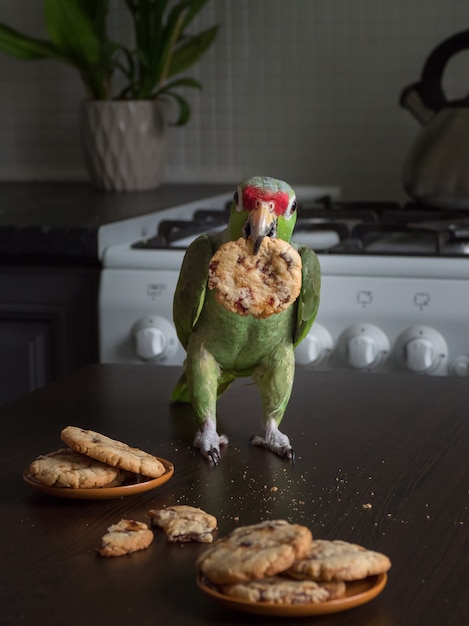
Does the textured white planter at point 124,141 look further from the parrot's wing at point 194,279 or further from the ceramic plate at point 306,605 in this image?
the ceramic plate at point 306,605

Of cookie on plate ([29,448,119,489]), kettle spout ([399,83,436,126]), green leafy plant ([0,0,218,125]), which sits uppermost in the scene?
green leafy plant ([0,0,218,125])

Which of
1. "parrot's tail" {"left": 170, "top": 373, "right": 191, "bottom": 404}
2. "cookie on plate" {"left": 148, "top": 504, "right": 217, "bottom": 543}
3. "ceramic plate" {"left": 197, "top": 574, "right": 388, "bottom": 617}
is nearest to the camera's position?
"ceramic plate" {"left": 197, "top": 574, "right": 388, "bottom": 617}

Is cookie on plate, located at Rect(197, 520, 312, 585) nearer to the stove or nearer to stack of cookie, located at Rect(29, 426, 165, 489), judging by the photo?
stack of cookie, located at Rect(29, 426, 165, 489)

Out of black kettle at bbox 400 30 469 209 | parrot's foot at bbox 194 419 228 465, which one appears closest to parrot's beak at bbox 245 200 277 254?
parrot's foot at bbox 194 419 228 465

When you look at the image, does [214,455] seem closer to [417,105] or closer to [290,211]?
[290,211]

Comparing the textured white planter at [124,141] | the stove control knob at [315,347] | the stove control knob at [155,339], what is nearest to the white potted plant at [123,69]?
the textured white planter at [124,141]

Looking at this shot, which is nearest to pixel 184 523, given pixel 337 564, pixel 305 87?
pixel 337 564
